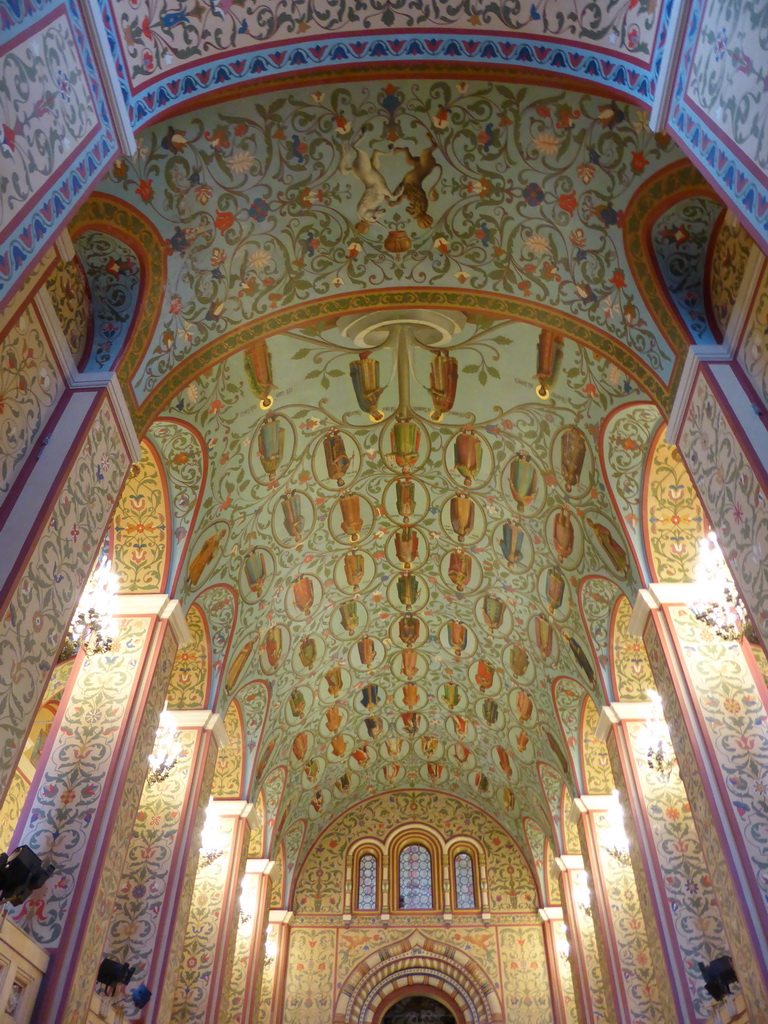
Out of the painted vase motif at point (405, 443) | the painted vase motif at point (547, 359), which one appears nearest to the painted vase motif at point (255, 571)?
the painted vase motif at point (405, 443)

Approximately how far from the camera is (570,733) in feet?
46.1

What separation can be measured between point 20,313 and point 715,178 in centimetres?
481

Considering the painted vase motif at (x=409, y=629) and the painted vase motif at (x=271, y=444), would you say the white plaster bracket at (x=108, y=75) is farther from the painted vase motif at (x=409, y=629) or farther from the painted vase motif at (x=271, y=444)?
the painted vase motif at (x=409, y=629)

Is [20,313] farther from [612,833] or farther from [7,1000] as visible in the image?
[612,833]

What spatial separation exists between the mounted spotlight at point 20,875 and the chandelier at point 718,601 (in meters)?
6.51

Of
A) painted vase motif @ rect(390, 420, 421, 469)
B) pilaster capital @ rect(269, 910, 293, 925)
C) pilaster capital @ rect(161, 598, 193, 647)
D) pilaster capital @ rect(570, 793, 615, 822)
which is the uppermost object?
painted vase motif @ rect(390, 420, 421, 469)

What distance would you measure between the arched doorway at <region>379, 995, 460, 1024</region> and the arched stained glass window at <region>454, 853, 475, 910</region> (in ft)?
7.18

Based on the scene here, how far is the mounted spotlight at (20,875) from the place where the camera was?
5895 mm

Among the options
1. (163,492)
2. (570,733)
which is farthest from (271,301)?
(570,733)

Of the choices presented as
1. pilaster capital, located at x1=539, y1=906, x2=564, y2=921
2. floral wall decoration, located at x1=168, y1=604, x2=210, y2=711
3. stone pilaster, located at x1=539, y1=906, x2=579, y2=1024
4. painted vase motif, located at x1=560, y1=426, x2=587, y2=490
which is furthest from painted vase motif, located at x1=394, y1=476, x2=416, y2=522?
pilaster capital, located at x1=539, y1=906, x2=564, y2=921

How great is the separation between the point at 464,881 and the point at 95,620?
15411mm

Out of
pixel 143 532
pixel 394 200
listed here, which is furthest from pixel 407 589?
pixel 394 200

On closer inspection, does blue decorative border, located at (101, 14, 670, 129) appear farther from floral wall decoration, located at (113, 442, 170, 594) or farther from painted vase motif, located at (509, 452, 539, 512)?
painted vase motif, located at (509, 452, 539, 512)

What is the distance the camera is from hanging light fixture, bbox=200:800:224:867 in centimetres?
1291
